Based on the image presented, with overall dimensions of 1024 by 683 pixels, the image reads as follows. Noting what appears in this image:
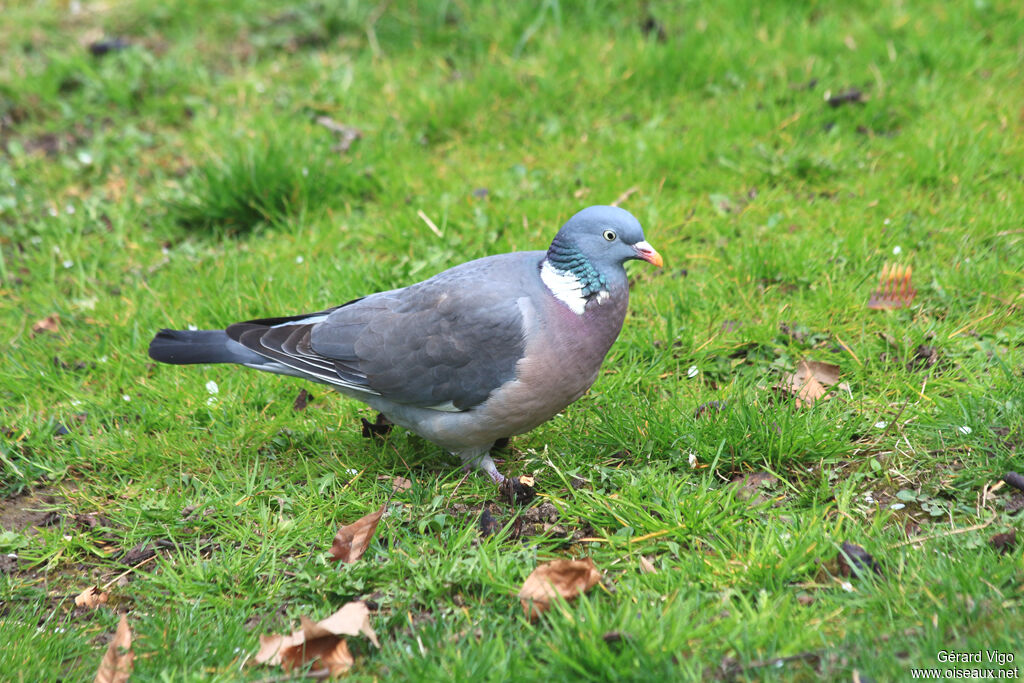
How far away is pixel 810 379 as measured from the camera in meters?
3.72

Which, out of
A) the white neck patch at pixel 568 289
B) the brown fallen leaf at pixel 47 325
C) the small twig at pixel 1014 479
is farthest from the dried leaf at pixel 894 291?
the brown fallen leaf at pixel 47 325

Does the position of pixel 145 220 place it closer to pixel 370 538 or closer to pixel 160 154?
pixel 160 154

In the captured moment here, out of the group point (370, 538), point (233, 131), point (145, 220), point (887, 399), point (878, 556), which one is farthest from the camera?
point (233, 131)

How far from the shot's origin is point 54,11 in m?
6.92

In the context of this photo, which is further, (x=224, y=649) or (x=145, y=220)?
(x=145, y=220)

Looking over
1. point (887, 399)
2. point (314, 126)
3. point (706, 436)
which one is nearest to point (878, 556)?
point (706, 436)

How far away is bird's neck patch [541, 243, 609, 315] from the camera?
11.0ft

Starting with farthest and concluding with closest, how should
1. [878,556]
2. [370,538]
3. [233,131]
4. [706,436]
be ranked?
[233,131] < [706,436] < [370,538] < [878,556]

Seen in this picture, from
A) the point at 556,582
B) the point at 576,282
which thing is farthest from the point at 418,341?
the point at 556,582

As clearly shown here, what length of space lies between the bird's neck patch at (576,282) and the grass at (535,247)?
0.53m

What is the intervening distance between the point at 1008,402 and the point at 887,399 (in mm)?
471

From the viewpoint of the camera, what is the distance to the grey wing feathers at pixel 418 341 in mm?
3389

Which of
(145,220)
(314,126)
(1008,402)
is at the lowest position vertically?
(145,220)

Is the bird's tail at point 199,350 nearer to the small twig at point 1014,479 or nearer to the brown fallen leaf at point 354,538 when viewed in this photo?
the brown fallen leaf at point 354,538
